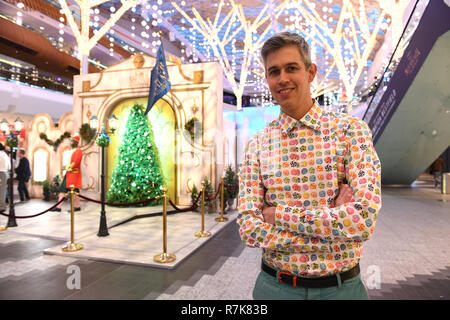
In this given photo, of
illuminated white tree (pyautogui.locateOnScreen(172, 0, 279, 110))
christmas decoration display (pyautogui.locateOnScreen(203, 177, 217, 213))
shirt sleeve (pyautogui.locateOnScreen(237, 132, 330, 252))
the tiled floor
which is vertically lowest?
the tiled floor

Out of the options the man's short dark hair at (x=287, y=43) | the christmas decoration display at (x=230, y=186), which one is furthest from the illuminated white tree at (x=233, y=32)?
the man's short dark hair at (x=287, y=43)

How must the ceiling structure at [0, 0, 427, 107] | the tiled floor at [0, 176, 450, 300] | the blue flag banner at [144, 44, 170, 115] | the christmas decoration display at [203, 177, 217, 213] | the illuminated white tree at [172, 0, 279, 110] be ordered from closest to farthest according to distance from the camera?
the tiled floor at [0, 176, 450, 300] → the blue flag banner at [144, 44, 170, 115] → the christmas decoration display at [203, 177, 217, 213] → the ceiling structure at [0, 0, 427, 107] → the illuminated white tree at [172, 0, 279, 110]

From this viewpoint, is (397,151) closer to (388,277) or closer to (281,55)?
(388,277)

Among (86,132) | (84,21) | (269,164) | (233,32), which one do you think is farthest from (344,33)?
(269,164)

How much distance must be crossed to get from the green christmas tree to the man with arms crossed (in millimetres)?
7090

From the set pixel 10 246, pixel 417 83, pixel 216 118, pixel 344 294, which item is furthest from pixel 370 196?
pixel 417 83

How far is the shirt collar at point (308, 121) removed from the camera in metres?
1.34

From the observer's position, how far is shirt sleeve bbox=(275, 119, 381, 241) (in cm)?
117

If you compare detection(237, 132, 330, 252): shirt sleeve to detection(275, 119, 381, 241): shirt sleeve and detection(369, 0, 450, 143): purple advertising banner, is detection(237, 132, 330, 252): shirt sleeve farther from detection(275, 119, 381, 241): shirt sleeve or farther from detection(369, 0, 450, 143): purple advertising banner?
detection(369, 0, 450, 143): purple advertising banner

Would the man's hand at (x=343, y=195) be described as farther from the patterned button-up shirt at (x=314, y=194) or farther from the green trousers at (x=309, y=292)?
the green trousers at (x=309, y=292)

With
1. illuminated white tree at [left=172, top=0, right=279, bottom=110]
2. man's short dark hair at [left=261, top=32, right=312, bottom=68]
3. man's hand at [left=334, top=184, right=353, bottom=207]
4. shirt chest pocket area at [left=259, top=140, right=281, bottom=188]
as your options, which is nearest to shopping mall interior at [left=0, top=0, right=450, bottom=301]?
shirt chest pocket area at [left=259, top=140, right=281, bottom=188]

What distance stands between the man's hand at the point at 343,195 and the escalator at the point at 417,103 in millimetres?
6866

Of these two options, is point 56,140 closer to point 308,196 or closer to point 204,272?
point 204,272
